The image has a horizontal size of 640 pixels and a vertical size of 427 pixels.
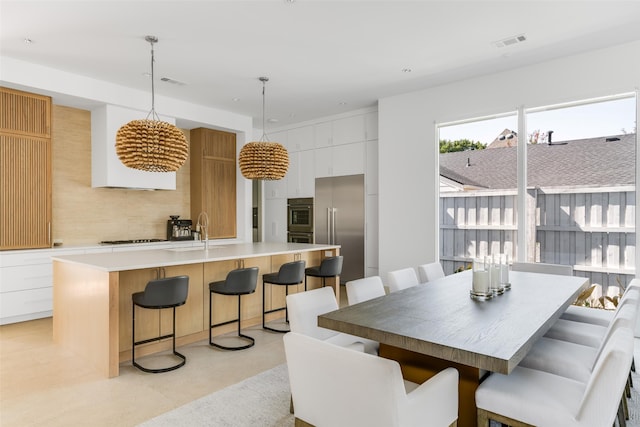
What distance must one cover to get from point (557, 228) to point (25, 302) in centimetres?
630

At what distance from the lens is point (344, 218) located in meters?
6.64

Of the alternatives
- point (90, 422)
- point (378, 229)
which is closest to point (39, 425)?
point (90, 422)

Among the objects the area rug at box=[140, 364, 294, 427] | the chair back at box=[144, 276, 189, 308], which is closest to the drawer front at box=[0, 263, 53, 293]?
the chair back at box=[144, 276, 189, 308]

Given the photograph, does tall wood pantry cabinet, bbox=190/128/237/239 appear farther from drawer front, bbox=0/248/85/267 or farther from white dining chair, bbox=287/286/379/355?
white dining chair, bbox=287/286/379/355

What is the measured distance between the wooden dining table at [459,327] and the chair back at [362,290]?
273 millimetres

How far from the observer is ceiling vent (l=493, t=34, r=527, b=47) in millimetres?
3809

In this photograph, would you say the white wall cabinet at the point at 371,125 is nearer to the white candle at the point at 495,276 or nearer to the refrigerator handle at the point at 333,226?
the refrigerator handle at the point at 333,226

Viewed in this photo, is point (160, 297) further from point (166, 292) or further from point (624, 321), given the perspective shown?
point (624, 321)

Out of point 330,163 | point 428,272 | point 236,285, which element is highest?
point 330,163

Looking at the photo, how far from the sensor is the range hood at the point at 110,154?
17.0 ft

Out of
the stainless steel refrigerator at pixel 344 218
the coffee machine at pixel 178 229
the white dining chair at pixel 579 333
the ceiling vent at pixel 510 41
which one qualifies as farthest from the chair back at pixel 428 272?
the coffee machine at pixel 178 229

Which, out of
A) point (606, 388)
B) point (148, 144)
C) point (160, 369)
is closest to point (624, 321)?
point (606, 388)

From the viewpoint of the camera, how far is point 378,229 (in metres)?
6.11

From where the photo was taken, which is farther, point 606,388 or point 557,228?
point 557,228
